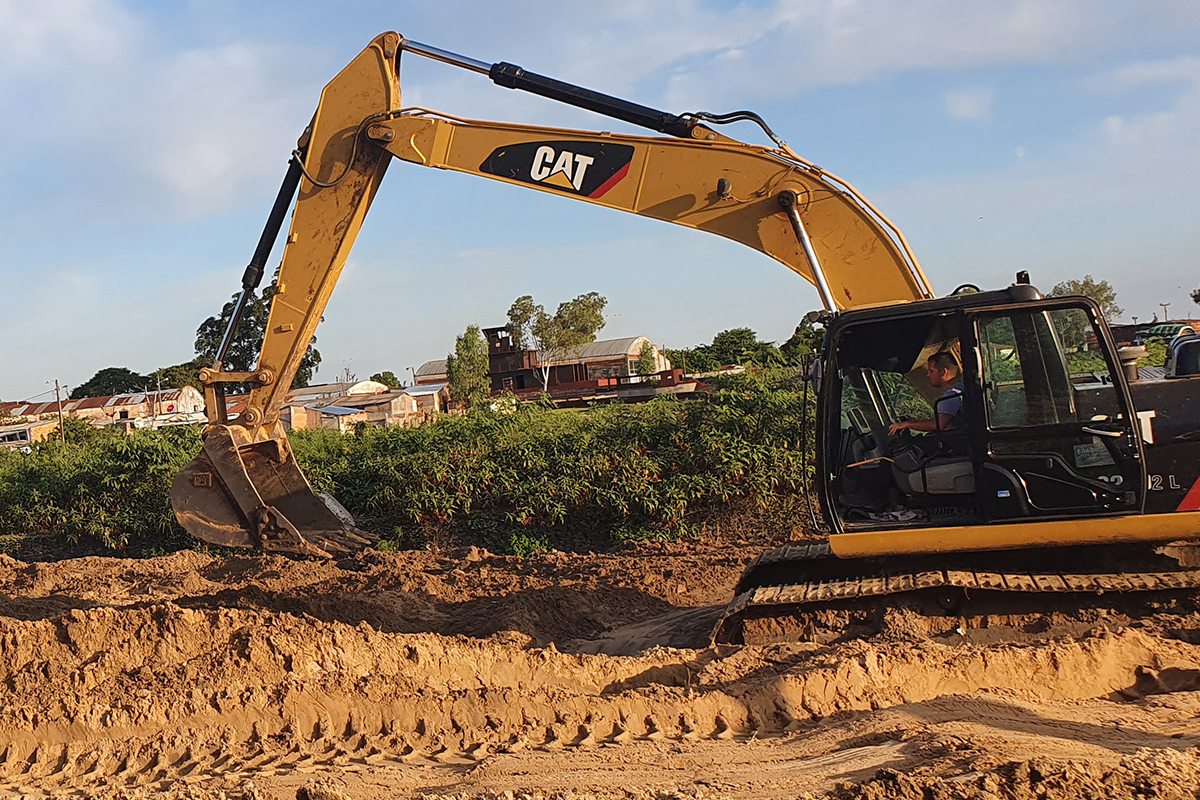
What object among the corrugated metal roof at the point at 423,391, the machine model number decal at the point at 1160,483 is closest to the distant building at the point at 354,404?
the corrugated metal roof at the point at 423,391

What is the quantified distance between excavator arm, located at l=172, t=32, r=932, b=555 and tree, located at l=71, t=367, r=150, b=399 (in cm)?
7305

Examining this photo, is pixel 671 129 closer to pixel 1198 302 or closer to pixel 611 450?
pixel 611 450

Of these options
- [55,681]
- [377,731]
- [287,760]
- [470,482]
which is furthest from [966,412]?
[470,482]

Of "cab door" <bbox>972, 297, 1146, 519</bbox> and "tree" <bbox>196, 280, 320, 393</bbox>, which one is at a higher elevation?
"tree" <bbox>196, 280, 320, 393</bbox>

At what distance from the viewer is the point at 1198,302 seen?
17.7 m

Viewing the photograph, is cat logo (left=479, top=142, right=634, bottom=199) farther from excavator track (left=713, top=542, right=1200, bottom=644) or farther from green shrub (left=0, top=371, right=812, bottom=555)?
green shrub (left=0, top=371, right=812, bottom=555)

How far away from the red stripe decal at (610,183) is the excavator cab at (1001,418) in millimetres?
1903

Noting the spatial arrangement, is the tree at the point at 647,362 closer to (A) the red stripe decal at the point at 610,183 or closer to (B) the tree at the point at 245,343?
(B) the tree at the point at 245,343

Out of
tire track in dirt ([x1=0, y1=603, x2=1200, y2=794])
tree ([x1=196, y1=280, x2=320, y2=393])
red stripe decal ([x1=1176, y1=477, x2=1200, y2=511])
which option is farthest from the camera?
tree ([x1=196, y1=280, x2=320, y2=393])

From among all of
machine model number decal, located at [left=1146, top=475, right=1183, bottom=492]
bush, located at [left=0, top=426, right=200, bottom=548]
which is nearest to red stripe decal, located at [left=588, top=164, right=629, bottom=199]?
machine model number decal, located at [left=1146, top=475, right=1183, bottom=492]

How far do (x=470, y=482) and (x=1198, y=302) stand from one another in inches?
559

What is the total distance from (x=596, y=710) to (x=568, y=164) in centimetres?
365

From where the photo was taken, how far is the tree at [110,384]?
75625 millimetres

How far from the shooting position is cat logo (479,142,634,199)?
6.49 m
